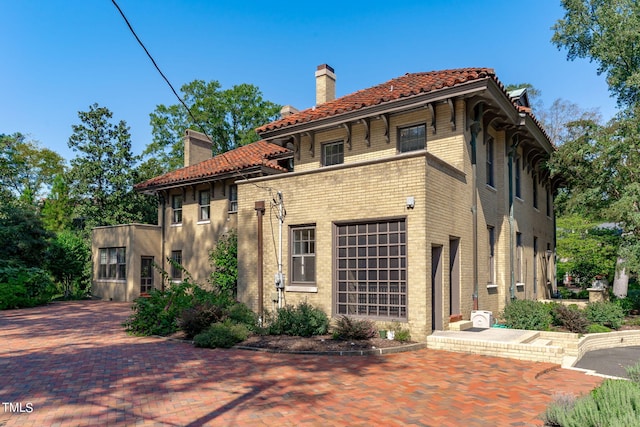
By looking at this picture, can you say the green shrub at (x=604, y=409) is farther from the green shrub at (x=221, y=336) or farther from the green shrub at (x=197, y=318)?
the green shrub at (x=197, y=318)

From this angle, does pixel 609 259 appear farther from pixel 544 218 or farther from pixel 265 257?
pixel 265 257

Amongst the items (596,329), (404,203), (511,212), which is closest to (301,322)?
(404,203)

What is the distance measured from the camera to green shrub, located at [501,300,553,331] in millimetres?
13180

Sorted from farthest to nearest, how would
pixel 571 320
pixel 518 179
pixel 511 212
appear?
1. pixel 518 179
2. pixel 511 212
3. pixel 571 320

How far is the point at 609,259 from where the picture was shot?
2270 centimetres

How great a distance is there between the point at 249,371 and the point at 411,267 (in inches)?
193

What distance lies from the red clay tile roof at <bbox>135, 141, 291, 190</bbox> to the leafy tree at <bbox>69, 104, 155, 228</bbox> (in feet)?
26.3

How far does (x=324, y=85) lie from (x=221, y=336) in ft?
41.1

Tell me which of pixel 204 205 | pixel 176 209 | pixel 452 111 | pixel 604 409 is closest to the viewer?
pixel 604 409

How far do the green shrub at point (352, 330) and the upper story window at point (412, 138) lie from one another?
226 inches

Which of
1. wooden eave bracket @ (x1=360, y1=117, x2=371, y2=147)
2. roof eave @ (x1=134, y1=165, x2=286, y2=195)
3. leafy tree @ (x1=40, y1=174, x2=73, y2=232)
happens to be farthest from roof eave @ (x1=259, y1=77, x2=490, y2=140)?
leafy tree @ (x1=40, y1=174, x2=73, y2=232)

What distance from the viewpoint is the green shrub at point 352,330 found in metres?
11.1

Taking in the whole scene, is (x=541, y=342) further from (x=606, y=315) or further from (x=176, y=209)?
(x=176, y=209)

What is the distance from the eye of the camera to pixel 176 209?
25016mm
